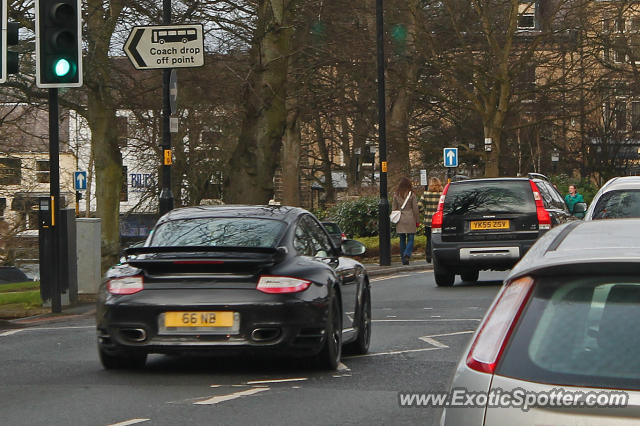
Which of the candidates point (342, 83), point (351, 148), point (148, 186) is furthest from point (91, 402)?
point (351, 148)

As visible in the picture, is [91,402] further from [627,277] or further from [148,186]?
[148,186]

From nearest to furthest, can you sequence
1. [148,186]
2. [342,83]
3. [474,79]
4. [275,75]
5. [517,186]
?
[517,186]
[275,75]
[342,83]
[474,79]
[148,186]

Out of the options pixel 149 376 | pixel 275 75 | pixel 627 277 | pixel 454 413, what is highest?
pixel 275 75

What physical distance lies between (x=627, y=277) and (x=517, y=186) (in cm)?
1645

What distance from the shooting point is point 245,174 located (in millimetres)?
27422

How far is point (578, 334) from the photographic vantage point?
3941 mm

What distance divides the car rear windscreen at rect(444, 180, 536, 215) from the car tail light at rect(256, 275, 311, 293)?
10.9m

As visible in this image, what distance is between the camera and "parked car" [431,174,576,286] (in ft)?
65.8

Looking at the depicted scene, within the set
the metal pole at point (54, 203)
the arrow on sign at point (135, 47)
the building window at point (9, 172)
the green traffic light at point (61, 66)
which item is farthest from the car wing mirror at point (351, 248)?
the building window at point (9, 172)

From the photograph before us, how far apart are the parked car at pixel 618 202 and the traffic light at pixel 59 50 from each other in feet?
21.8

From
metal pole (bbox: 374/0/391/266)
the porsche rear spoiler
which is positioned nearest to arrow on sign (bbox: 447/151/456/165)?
metal pole (bbox: 374/0/391/266)

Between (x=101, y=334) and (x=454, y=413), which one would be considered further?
(x=101, y=334)

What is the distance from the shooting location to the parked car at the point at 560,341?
3770 millimetres

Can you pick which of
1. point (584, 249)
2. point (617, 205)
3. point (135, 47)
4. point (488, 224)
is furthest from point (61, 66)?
point (584, 249)
